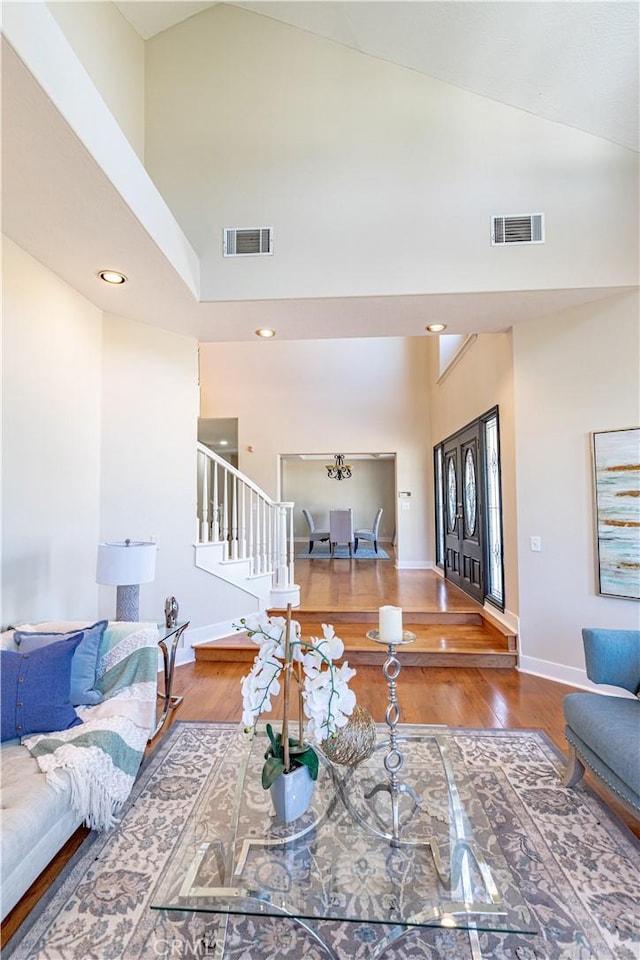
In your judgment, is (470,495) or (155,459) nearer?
(155,459)

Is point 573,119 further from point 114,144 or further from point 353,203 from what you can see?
point 114,144

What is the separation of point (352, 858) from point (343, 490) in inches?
433

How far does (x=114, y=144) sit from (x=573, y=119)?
3.18 m

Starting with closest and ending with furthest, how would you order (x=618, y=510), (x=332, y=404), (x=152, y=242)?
(x=152, y=242), (x=618, y=510), (x=332, y=404)

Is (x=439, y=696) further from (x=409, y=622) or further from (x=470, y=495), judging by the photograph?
(x=470, y=495)

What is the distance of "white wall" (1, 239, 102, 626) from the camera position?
2615mm

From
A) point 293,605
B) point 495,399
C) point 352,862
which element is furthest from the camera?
point 293,605

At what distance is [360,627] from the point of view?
467cm

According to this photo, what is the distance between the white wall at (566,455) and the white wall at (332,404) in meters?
3.96

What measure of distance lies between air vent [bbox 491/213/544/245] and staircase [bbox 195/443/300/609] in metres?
3.04

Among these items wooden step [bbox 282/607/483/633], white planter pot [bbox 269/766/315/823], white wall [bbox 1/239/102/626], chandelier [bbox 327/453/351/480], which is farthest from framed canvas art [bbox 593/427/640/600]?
chandelier [bbox 327/453/351/480]


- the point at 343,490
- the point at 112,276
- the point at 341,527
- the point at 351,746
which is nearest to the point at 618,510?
the point at 351,746

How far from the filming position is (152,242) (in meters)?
2.69

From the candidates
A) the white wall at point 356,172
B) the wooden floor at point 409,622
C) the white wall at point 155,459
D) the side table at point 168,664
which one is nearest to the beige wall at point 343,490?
the wooden floor at point 409,622
